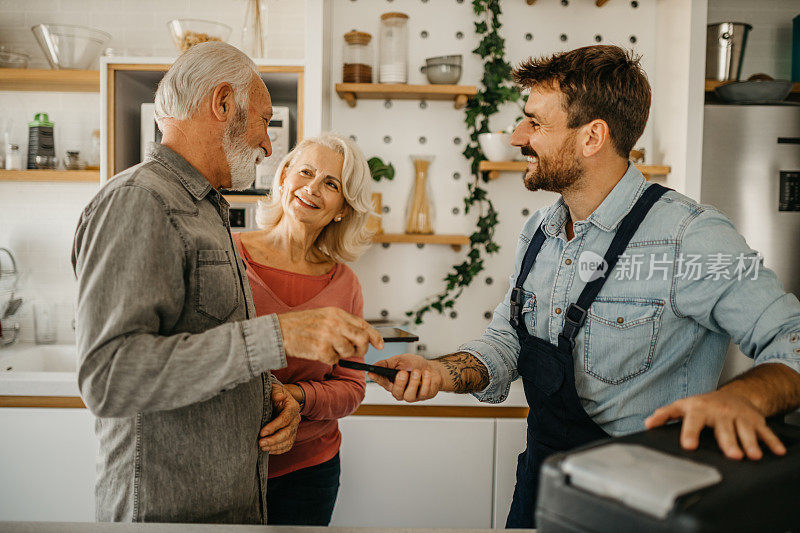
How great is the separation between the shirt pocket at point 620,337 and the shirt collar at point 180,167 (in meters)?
0.88

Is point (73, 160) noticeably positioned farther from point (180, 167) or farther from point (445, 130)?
point (180, 167)

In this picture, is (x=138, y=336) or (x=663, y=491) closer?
(x=663, y=491)

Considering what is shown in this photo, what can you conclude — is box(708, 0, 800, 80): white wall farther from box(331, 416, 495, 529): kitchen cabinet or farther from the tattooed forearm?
the tattooed forearm

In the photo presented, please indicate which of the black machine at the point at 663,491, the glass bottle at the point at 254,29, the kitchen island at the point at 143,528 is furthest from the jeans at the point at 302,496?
the glass bottle at the point at 254,29

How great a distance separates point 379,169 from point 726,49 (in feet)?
5.33

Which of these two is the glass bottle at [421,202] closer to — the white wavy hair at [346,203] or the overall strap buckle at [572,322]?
the white wavy hair at [346,203]

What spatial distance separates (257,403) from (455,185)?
6.04 ft

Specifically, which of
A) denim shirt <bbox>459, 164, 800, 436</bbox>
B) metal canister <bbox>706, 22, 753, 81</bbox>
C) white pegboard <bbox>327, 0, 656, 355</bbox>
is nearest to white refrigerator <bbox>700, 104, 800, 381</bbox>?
metal canister <bbox>706, 22, 753, 81</bbox>

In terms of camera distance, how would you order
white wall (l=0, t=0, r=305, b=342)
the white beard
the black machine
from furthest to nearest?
white wall (l=0, t=0, r=305, b=342), the white beard, the black machine

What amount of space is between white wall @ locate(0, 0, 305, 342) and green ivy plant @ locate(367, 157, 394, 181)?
0.72 metres

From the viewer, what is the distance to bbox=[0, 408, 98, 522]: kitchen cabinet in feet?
7.43


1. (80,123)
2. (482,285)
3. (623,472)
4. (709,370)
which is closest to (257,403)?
(623,472)

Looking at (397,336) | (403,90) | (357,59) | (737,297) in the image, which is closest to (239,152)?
(737,297)

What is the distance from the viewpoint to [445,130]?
2.81 m
